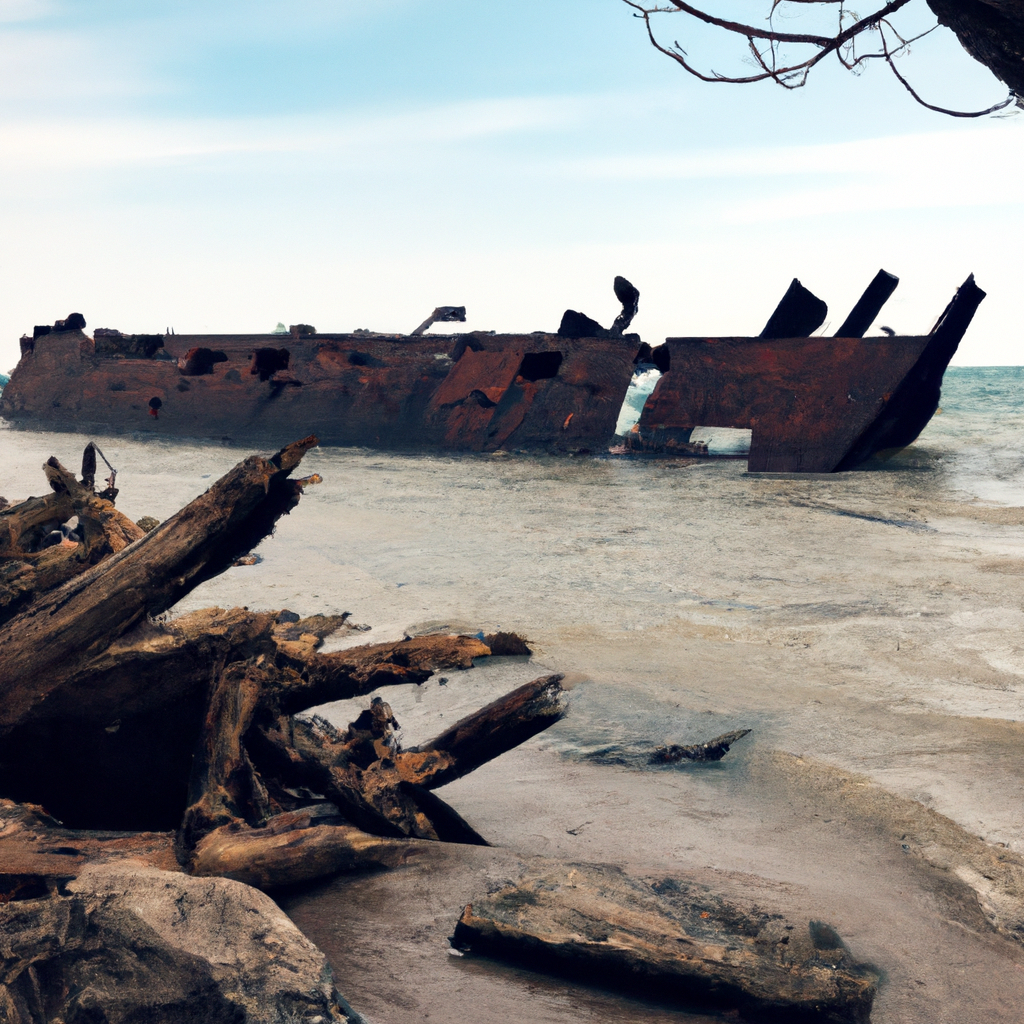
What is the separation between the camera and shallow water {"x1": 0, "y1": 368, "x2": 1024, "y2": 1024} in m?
1.68

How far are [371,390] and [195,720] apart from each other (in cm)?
787

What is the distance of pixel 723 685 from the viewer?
302 cm

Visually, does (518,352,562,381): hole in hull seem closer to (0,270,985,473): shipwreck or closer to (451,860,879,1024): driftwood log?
(0,270,985,473): shipwreck

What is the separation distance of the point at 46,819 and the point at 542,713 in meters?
1.26

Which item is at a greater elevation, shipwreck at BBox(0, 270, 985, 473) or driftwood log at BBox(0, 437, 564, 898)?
shipwreck at BBox(0, 270, 985, 473)

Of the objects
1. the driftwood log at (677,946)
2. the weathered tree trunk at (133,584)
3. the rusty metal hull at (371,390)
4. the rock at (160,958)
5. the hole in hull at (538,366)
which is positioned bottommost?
the rock at (160,958)

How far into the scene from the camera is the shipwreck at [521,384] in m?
8.05

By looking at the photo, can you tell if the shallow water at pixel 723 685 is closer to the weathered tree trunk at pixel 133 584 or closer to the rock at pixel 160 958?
the rock at pixel 160 958

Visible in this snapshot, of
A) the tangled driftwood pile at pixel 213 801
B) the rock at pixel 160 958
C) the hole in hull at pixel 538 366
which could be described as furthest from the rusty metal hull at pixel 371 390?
the rock at pixel 160 958

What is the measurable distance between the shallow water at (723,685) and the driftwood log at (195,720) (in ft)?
0.67

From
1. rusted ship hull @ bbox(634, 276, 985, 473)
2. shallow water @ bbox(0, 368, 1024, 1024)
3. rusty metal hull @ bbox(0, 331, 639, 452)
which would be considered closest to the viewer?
shallow water @ bbox(0, 368, 1024, 1024)

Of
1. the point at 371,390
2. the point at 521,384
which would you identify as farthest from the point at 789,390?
the point at 371,390

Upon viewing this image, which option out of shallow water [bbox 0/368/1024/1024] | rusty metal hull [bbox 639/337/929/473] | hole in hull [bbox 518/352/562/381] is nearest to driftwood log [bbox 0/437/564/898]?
shallow water [bbox 0/368/1024/1024]

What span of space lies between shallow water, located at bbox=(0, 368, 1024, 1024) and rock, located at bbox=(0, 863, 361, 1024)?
16 cm
